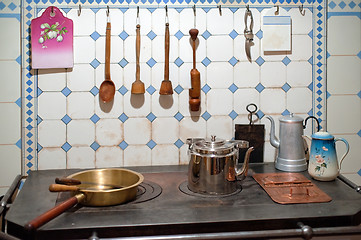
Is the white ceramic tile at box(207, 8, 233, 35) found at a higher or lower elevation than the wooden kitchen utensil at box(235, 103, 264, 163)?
higher

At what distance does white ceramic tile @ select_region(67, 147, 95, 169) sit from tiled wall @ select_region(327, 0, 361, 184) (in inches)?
46.1

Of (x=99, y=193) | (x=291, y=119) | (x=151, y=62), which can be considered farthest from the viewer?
(x=151, y=62)

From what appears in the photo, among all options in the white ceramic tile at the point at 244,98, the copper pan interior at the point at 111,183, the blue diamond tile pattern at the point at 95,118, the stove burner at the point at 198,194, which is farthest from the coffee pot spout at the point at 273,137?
the blue diamond tile pattern at the point at 95,118

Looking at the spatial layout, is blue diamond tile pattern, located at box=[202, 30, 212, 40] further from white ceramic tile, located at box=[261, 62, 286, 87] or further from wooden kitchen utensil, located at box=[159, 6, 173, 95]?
white ceramic tile, located at box=[261, 62, 286, 87]

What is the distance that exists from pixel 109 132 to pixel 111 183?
316mm

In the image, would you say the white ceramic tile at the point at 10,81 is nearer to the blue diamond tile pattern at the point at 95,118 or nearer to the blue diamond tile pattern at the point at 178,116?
the blue diamond tile pattern at the point at 95,118

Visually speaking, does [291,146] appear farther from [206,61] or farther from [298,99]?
[206,61]

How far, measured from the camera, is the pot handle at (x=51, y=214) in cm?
108

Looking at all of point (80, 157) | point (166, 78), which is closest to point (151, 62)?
point (166, 78)

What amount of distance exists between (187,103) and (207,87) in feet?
0.40

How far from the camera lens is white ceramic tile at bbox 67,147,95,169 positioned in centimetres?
181

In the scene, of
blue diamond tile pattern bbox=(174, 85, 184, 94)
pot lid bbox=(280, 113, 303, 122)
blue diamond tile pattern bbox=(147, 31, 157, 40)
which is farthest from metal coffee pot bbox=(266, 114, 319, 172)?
blue diamond tile pattern bbox=(147, 31, 157, 40)

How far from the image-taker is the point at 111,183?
5.18 feet

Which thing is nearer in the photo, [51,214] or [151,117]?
[51,214]
